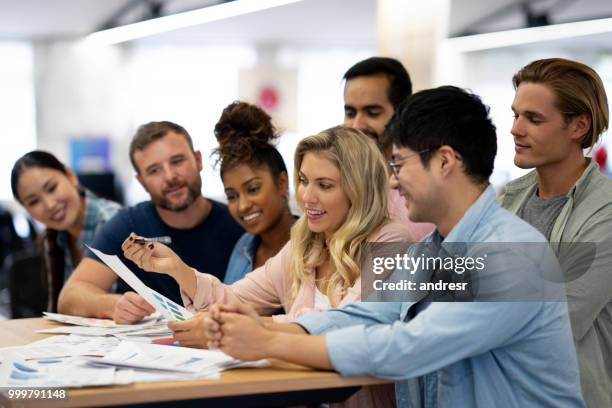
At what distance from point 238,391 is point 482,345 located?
55 cm

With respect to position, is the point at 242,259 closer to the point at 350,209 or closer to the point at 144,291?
the point at 350,209

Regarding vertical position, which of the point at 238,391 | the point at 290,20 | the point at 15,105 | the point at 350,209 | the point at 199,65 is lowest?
the point at 238,391

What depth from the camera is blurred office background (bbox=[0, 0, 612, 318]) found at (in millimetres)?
10078

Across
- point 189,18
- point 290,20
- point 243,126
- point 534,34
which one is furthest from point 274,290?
point 290,20

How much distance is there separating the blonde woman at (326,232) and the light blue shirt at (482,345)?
399 mm

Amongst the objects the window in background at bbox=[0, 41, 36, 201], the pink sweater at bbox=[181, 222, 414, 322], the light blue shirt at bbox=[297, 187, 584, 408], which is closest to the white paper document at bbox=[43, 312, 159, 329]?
the pink sweater at bbox=[181, 222, 414, 322]

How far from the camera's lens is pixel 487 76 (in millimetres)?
13227

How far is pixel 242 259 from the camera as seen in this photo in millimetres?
3008

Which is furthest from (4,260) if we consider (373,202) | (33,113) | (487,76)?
(487,76)

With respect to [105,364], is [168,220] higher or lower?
higher

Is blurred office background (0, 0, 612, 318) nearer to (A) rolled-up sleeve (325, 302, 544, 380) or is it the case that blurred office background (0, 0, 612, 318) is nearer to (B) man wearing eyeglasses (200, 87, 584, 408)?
(B) man wearing eyeglasses (200, 87, 584, 408)

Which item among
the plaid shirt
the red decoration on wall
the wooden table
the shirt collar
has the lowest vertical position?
the wooden table

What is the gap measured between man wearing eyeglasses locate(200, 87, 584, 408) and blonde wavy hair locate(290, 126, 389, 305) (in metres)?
0.34

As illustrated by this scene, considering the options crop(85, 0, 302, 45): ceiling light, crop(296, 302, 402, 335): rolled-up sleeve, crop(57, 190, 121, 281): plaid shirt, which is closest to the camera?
crop(296, 302, 402, 335): rolled-up sleeve
